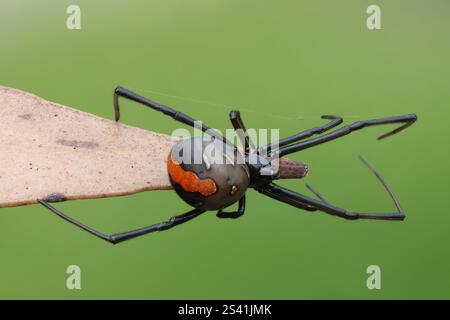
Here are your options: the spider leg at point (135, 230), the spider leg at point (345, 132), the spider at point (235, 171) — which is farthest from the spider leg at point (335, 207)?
the spider leg at point (135, 230)

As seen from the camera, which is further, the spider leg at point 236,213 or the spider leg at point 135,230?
the spider leg at point 236,213

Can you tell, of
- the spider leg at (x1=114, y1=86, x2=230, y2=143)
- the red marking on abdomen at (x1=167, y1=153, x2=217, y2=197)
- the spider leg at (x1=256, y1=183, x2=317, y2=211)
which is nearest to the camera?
the red marking on abdomen at (x1=167, y1=153, x2=217, y2=197)

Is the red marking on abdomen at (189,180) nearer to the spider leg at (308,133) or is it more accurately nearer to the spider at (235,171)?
the spider at (235,171)

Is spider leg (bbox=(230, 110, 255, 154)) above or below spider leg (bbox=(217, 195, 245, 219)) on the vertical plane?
above

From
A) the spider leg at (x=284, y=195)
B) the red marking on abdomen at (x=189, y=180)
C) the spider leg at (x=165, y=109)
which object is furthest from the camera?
the spider leg at (x=284, y=195)

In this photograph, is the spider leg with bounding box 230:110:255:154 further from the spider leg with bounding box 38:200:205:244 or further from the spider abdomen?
the spider leg with bounding box 38:200:205:244

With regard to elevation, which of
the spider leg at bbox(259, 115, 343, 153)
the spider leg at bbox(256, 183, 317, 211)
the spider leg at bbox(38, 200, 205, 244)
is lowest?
the spider leg at bbox(38, 200, 205, 244)

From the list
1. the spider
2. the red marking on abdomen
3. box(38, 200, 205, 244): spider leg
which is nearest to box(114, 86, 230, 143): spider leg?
the spider

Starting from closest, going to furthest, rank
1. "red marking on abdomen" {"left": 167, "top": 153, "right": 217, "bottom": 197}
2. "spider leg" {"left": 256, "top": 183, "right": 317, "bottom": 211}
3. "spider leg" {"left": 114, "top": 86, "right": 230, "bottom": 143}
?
"red marking on abdomen" {"left": 167, "top": 153, "right": 217, "bottom": 197}, "spider leg" {"left": 114, "top": 86, "right": 230, "bottom": 143}, "spider leg" {"left": 256, "top": 183, "right": 317, "bottom": 211}

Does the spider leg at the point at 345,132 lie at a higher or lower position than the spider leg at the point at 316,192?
higher
